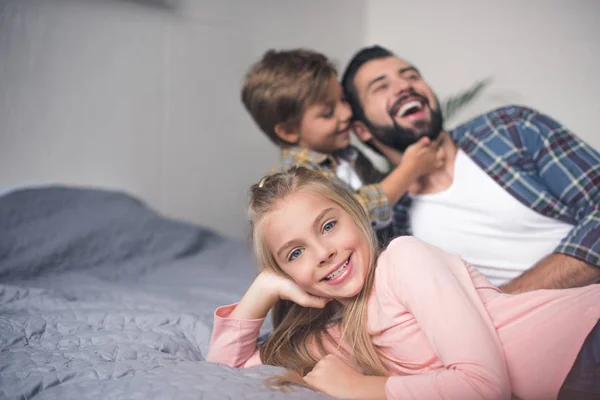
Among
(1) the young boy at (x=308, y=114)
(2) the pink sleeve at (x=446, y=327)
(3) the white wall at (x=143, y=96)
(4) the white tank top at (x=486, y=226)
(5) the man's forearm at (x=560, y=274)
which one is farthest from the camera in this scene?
(3) the white wall at (x=143, y=96)

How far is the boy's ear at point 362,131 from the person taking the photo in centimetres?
151

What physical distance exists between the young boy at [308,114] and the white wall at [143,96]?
1.93 feet

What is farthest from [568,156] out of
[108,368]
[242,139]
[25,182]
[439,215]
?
[25,182]

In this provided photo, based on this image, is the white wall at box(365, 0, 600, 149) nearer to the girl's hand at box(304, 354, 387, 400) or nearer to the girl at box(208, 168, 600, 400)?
the girl at box(208, 168, 600, 400)

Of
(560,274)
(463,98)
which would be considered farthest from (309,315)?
(463,98)

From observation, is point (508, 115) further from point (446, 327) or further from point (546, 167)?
point (446, 327)

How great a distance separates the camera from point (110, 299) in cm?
134

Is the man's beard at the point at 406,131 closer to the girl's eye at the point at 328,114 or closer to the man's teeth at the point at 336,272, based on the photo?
the girl's eye at the point at 328,114

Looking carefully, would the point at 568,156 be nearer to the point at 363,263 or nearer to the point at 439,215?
the point at 439,215

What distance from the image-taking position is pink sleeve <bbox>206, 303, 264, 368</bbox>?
3.10 feet

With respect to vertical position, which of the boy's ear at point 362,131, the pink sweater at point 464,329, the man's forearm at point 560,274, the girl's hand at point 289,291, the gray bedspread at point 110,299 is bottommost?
the gray bedspread at point 110,299

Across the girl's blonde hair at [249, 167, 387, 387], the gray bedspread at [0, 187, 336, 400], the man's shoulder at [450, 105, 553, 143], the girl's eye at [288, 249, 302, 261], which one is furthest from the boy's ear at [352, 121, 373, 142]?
the girl's eye at [288, 249, 302, 261]

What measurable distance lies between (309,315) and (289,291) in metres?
0.09

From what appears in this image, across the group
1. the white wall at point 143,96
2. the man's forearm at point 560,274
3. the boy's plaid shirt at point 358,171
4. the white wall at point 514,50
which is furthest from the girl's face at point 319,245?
the white wall at point 514,50
